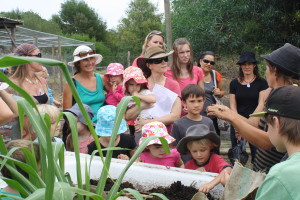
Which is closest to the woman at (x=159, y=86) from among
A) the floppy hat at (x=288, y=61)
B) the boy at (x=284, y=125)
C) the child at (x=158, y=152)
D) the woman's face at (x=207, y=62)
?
the child at (x=158, y=152)

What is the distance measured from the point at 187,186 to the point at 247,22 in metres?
7.09

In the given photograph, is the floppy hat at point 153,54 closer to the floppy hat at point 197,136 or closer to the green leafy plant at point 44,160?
the floppy hat at point 197,136

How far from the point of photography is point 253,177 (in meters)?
1.51

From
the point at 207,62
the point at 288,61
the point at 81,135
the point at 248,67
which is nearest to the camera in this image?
the point at 288,61

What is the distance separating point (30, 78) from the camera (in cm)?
339

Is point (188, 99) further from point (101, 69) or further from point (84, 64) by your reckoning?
point (101, 69)

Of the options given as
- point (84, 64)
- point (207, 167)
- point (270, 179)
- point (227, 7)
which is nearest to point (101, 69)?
point (227, 7)

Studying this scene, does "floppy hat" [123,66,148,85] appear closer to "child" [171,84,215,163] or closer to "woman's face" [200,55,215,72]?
"child" [171,84,215,163]

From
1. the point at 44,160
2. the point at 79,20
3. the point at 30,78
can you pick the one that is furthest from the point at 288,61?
the point at 79,20

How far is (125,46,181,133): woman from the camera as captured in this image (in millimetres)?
3281

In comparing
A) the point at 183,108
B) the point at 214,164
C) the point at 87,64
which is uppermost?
the point at 87,64

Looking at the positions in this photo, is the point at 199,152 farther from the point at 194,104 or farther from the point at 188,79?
the point at 188,79

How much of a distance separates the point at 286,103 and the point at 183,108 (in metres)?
2.08

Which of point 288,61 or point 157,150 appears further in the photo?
point 157,150
